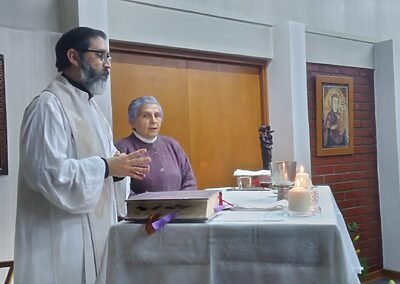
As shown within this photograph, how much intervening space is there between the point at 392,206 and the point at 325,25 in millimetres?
1709

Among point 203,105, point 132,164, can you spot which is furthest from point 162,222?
point 203,105

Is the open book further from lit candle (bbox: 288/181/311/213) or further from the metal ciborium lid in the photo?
the metal ciborium lid

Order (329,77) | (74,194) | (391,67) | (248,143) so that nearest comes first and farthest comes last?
(74,194) < (248,143) < (329,77) < (391,67)

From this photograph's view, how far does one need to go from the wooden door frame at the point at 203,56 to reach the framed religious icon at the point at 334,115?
21.5 inches

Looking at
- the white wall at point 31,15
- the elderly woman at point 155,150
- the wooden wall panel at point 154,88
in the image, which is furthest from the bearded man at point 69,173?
the wooden wall panel at point 154,88

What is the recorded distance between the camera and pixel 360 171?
445 centimetres

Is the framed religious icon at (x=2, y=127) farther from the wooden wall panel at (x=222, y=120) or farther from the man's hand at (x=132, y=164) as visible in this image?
the man's hand at (x=132, y=164)

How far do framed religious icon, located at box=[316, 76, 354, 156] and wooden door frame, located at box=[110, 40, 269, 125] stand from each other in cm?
55

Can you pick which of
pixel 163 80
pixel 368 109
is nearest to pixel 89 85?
pixel 163 80

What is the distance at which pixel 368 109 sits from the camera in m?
4.55

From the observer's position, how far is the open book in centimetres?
108

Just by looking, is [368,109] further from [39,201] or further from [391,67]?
[39,201]

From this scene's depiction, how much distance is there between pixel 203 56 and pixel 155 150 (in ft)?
3.57

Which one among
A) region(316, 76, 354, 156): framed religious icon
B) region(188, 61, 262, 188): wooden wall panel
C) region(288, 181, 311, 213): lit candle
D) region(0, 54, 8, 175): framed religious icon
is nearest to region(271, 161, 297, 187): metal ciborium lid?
region(288, 181, 311, 213): lit candle
